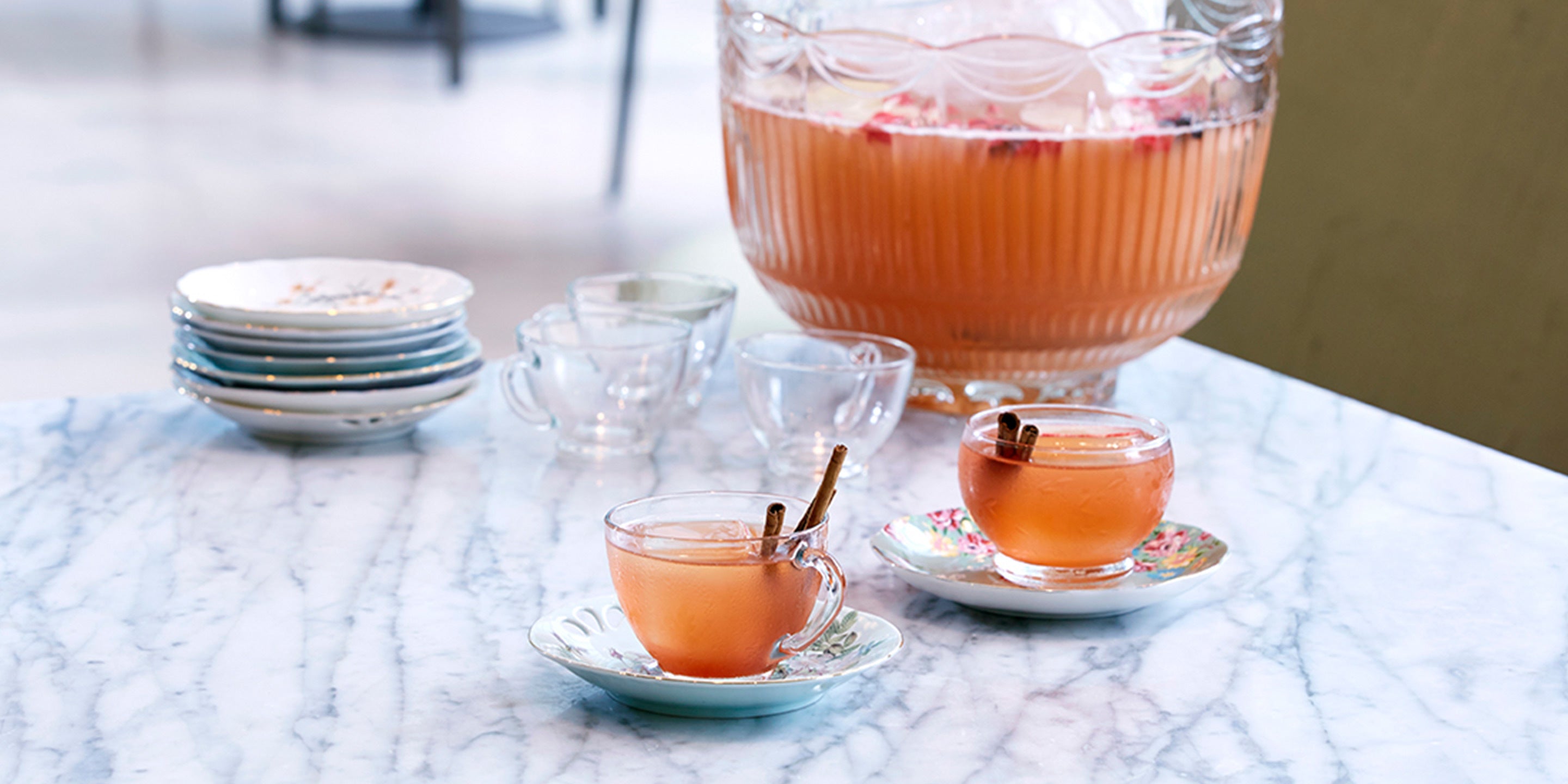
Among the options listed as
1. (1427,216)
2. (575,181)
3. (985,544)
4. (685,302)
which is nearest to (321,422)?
(685,302)

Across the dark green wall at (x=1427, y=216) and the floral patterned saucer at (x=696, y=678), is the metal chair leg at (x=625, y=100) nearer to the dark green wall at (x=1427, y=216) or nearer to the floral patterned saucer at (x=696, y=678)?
the dark green wall at (x=1427, y=216)

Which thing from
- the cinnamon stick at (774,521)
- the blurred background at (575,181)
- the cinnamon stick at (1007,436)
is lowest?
the blurred background at (575,181)

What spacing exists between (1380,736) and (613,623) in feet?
1.13

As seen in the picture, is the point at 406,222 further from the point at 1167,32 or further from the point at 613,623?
the point at 613,623

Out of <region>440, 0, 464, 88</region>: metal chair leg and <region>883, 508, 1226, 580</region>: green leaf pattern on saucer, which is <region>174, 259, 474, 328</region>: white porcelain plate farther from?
<region>440, 0, 464, 88</region>: metal chair leg

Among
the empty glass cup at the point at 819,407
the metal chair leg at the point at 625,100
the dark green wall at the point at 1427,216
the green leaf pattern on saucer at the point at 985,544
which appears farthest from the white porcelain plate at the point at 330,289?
the metal chair leg at the point at 625,100

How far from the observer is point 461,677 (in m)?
0.70

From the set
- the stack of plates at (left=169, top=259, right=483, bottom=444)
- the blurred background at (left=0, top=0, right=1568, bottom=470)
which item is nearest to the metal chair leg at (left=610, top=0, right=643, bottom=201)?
the blurred background at (left=0, top=0, right=1568, bottom=470)

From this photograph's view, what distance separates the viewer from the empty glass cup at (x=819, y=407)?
1.01 m

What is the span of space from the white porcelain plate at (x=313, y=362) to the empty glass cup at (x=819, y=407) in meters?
0.23

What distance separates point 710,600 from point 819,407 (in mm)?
389

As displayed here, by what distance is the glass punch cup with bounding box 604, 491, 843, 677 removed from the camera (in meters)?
0.64

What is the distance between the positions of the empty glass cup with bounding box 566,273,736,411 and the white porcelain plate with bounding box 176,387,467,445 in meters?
0.15

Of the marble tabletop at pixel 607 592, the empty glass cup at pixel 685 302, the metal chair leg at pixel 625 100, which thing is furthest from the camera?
the metal chair leg at pixel 625 100
